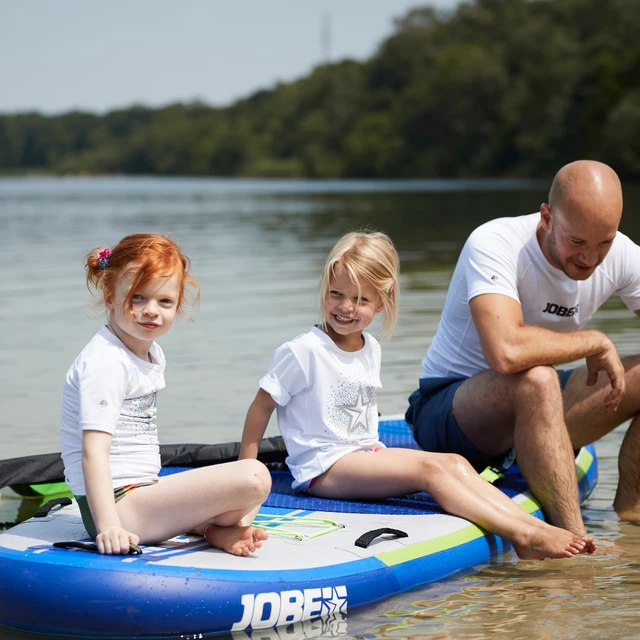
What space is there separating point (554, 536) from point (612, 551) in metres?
0.48

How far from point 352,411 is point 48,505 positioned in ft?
3.98

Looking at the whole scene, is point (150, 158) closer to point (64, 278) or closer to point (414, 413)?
point (64, 278)

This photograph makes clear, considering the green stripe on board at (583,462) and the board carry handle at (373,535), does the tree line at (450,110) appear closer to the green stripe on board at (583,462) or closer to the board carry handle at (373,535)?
the green stripe on board at (583,462)

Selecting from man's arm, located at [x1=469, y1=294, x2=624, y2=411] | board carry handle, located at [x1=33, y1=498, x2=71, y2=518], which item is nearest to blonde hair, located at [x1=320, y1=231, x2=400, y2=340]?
man's arm, located at [x1=469, y1=294, x2=624, y2=411]

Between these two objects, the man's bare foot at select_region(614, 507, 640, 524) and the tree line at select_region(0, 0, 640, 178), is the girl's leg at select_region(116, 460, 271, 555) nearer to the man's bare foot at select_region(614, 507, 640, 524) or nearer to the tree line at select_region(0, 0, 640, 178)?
the man's bare foot at select_region(614, 507, 640, 524)

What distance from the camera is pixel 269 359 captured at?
813 cm

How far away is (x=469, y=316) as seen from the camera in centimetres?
453

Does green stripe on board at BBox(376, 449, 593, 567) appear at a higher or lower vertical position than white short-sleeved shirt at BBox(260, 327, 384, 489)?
lower

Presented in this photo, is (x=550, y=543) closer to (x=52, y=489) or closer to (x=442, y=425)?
A: (x=442, y=425)

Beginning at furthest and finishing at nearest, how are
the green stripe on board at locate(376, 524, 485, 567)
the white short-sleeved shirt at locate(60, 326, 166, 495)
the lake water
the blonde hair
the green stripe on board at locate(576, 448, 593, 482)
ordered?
the green stripe on board at locate(576, 448, 593, 482) < the blonde hair < the green stripe on board at locate(376, 524, 485, 567) < the lake water < the white short-sleeved shirt at locate(60, 326, 166, 495)

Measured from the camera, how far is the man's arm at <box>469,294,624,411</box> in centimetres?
409

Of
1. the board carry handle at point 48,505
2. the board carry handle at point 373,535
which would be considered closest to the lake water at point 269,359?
the board carry handle at point 373,535

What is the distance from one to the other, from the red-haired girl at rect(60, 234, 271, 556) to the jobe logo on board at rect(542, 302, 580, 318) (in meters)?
1.69

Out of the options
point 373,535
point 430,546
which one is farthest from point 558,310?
point 373,535
